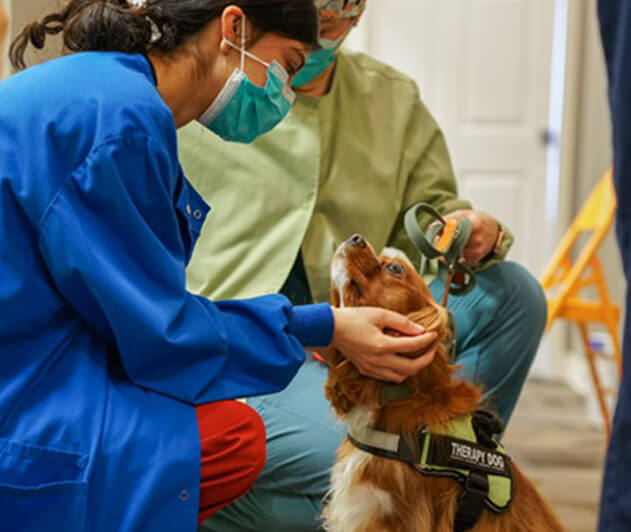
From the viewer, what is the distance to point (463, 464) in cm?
149

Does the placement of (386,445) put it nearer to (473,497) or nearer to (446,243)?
(473,497)

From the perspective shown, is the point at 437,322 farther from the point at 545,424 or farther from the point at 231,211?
the point at 545,424

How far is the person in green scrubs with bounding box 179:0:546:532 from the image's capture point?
5.81 ft

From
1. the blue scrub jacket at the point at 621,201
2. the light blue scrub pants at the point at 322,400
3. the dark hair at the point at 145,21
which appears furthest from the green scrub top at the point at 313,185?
the blue scrub jacket at the point at 621,201

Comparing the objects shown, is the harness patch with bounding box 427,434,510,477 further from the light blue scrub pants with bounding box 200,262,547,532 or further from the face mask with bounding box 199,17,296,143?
the face mask with bounding box 199,17,296,143

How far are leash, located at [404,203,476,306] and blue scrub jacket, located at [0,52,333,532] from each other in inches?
22.8

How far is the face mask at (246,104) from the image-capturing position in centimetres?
144

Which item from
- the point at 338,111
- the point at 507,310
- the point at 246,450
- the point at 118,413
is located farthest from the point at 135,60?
the point at 507,310

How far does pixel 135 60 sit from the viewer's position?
1328 millimetres

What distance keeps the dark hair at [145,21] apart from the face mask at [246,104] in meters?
0.05

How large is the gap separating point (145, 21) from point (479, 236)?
0.90m

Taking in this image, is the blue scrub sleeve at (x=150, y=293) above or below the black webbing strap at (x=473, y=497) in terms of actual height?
above

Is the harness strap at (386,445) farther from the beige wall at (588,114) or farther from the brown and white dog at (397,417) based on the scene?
the beige wall at (588,114)

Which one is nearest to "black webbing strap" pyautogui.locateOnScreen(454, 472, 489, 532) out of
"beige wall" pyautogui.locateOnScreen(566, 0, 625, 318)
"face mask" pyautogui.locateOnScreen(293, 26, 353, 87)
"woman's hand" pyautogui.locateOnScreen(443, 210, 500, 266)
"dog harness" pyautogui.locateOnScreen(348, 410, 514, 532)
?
"dog harness" pyautogui.locateOnScreen(348, 410, 514, 532)
